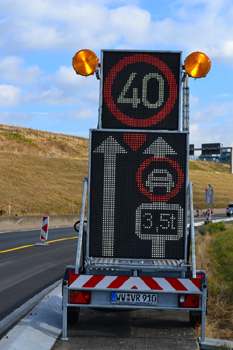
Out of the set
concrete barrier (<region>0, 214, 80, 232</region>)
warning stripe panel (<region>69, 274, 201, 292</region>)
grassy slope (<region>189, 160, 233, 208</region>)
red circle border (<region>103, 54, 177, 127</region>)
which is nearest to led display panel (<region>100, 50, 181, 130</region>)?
red circle border (<region>103, 54, 177, 127</region>)

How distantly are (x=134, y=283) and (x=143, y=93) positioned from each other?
2517mm

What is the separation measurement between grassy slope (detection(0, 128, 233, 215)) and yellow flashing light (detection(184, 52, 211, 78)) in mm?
33362

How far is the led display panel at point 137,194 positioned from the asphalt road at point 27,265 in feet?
9.56

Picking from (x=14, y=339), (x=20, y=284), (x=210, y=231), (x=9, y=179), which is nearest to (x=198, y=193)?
(x=9, y=179)

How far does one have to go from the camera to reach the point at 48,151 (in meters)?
94.4

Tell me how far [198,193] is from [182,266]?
70.2 meters

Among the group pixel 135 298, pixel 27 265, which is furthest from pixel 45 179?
pixel 135 298

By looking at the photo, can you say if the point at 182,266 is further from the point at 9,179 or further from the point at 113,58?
the point at 9,179

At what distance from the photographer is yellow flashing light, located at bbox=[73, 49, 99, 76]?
6090 millimetres

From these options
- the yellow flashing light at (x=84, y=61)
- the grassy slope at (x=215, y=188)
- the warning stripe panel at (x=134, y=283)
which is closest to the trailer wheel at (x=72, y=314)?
the warning stripe panel at (x=134, y=283)

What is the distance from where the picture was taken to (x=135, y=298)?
5.69 m

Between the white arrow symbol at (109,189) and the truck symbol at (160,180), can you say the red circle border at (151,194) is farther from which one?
the white arrow symbol at (109,189)

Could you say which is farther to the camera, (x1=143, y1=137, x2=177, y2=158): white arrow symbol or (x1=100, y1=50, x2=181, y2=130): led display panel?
(x1=100, y1=50, x2=181, y2=130): led display panel

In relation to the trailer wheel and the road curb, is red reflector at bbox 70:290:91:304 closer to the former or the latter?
the road curb
